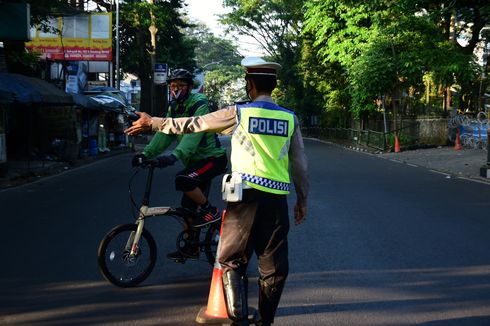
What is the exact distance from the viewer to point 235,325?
4.09m

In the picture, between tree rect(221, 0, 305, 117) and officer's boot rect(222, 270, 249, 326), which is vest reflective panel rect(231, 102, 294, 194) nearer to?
officer's boot rect(222, 270, 249, 326)

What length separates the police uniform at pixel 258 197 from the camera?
400cm

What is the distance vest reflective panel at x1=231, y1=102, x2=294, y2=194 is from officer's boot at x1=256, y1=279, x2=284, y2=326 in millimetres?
596

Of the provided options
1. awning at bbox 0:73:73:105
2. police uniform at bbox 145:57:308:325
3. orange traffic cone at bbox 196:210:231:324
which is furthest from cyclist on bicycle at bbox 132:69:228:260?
awning at bbox 0:73:73:105

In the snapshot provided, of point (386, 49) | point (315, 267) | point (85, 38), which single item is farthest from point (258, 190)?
point (85, 38)

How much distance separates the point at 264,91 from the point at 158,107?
46.0 metres

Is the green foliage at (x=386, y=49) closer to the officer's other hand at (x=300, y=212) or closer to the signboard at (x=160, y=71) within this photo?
the signboard at (x=160, y=71)

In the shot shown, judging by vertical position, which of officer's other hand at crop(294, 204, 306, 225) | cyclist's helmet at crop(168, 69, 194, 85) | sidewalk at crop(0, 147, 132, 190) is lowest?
sidewalk at crop(0, 147, 132, 190)

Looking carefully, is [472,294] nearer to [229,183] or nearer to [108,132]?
[229,183]

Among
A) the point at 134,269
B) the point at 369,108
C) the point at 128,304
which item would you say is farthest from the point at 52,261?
the point at 369,108

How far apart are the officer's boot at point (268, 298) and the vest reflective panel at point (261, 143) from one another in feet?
1.96

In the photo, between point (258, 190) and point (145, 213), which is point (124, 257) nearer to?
point (145, 213)

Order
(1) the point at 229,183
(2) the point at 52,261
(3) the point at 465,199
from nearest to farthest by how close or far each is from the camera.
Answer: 1. (1) the point at 229,183
2. (2) the point at 52,261
3. (3) the point at 465,199

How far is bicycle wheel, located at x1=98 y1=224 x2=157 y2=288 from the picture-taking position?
Answer: 18.4ft
